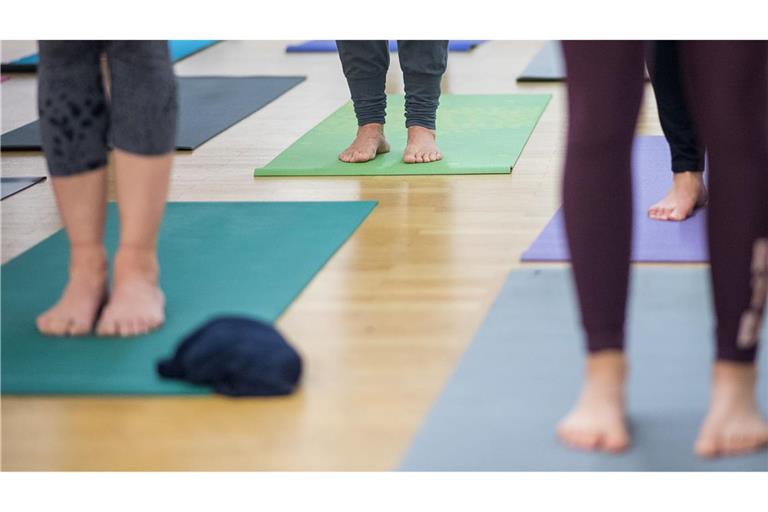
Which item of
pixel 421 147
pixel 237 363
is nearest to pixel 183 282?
pixel 237 363

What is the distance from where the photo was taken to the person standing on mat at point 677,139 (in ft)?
7.75

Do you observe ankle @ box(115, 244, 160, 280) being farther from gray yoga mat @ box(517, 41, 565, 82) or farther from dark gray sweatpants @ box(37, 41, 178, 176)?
gray yoga mat @ box(517, 41, 565, 82)

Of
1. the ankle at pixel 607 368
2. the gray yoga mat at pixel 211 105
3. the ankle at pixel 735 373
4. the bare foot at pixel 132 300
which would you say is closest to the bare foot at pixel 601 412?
the ankle at pixel 607 368

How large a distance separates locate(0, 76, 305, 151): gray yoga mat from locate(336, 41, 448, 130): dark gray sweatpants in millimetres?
553

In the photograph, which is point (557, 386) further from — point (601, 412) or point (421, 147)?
point (421, 147)

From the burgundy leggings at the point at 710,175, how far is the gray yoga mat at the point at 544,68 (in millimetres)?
2628

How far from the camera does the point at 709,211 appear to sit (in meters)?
1.43

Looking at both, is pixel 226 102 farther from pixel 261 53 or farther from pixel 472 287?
pixel 472 287

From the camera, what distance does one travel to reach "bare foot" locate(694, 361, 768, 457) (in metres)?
1.42

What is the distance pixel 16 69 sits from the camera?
16.6ft

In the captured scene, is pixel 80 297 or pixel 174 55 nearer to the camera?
pixel 80 297

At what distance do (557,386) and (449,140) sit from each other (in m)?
1.76

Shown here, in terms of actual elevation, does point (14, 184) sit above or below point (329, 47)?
above

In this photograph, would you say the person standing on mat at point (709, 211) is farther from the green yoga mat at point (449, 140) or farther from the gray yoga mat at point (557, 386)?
the green yoga mat at point (449, 140)
